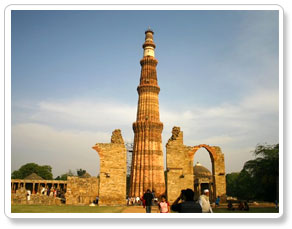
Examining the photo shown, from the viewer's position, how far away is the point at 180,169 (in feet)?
51.8

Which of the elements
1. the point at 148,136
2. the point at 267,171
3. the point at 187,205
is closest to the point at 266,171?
the point at 267,171

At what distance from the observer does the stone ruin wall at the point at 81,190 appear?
17.1 metres

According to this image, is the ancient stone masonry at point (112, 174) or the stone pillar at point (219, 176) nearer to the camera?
the ancient stone masonry at point (112, 174)

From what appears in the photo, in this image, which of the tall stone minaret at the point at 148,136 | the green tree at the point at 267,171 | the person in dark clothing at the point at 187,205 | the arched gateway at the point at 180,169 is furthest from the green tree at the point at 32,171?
the person in dark clothing at the point at 187,205

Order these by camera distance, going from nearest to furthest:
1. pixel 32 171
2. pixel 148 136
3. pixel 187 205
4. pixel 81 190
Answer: pixel 187 205 → pixel 81 190 → pixel 148 136 → pixel 32 171

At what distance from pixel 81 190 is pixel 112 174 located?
10.4ft

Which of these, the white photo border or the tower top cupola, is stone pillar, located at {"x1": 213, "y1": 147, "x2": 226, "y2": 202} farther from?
the tower top cupola

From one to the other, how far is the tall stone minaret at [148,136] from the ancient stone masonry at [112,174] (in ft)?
50.8

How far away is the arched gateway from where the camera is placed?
15.6 metres

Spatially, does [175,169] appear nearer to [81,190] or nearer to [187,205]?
A: [81,190]
